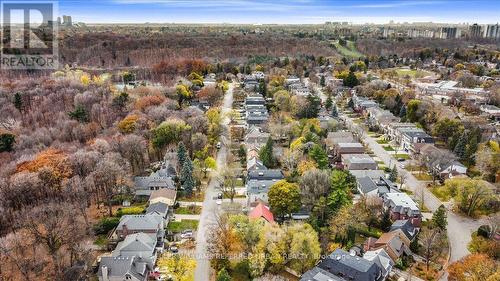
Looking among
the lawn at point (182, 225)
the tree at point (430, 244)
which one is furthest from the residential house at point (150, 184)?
the tree at point (430, 244)

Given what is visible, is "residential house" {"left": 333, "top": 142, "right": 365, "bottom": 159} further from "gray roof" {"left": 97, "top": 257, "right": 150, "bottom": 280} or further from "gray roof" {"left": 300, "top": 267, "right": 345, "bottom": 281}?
"gray roof" {"left": 97, "top": 257, "right": 150, "bottom": 280}

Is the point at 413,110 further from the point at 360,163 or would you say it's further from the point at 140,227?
the point at 140,227

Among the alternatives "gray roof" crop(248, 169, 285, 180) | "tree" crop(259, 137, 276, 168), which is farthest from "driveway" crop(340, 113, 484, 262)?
"tree" crop(259, 137, 276, 168)

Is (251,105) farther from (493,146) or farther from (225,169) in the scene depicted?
(493,146)

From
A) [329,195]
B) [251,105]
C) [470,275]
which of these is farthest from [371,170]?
[251,105]

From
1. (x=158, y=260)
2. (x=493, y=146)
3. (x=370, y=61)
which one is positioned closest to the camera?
(x=158, y=260)

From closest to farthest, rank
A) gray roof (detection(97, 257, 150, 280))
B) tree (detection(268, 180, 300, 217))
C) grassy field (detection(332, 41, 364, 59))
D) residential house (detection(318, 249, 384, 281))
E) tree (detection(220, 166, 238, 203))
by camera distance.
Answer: residential house (detection(318, 249, 384, 281)) → gray roof (detection(97, 257, 150, 280)) → tree (detection(268, 180, 300, 217)) → tree (detection(220, 166, 238, 203)) → grassy field (detection(332, 41, 364, 59))

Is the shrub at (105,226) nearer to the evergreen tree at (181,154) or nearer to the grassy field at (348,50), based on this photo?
the evergreen tree at (181,154)

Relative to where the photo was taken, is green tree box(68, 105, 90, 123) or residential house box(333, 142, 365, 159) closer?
residential house box(333, 142, 365, 159)
